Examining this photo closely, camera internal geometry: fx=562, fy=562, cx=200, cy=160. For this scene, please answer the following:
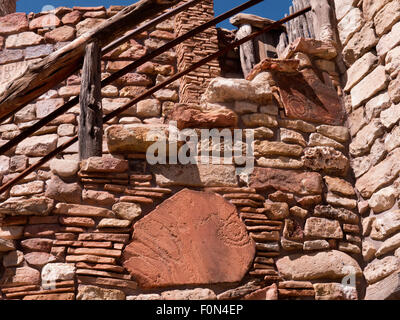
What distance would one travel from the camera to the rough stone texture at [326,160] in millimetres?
3676

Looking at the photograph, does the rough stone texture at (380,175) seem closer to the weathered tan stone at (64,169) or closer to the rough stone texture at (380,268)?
the rough stone texture at (380,268)

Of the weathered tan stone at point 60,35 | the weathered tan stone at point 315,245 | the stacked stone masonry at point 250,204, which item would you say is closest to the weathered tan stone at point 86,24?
the weathered tan stone at point 60,35

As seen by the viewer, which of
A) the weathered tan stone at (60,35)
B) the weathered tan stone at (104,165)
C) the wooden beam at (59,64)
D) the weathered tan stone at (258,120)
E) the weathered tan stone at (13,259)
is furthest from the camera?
the weathered tan stone at (60,35)

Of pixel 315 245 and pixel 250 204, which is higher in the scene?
pixel 250 204

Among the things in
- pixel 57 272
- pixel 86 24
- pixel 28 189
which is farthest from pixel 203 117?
pixel 86 24

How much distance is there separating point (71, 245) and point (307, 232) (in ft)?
4.58

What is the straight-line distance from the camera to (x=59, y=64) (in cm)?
343

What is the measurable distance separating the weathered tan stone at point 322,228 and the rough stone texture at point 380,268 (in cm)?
26

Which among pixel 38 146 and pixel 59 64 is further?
pixel 38 146

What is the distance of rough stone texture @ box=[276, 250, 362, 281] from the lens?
3.24 metres

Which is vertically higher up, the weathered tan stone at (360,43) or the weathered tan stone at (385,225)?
the weathered tan stone at (360,43)

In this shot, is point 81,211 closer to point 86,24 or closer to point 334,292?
point 334,292

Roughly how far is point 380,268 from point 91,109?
Answer: 191 centimetres

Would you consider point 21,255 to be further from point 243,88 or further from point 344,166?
point 344,166
